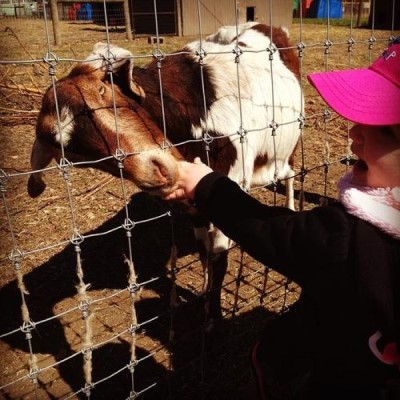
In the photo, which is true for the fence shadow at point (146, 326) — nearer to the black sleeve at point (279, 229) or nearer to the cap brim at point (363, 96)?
the black sleeve at point (279, 229)

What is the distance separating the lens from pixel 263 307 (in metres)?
3.22

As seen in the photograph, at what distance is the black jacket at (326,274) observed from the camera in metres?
1.27

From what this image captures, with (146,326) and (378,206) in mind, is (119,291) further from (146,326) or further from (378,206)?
(378,206)

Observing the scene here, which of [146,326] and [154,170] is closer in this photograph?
[154,170]

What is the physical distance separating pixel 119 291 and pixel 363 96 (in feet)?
4.69

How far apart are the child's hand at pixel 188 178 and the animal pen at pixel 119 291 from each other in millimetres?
250

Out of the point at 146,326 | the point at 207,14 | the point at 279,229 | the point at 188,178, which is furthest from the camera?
the point at 207,14

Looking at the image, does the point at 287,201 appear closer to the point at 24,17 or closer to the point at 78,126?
the point at 78,126

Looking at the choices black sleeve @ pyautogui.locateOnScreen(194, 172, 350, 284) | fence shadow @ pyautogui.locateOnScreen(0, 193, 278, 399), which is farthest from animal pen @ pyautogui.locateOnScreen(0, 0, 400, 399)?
black sleeve @ pyautogui.locateOnScreen(194, 172, 350, 284)

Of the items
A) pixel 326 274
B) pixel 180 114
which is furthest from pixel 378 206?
pixel 180 114

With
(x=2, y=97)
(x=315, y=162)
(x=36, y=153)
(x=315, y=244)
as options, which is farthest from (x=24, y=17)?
(x=315, y=244)

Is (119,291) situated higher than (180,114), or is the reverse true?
(180,114)

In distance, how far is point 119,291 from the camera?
7.52ft

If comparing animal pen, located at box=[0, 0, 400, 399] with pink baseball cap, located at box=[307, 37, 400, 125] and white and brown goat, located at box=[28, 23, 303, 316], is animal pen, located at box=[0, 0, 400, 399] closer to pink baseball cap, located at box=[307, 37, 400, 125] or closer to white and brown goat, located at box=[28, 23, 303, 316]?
white and brown goat, located at box=[28, 23, 303, 316]
